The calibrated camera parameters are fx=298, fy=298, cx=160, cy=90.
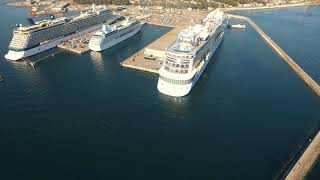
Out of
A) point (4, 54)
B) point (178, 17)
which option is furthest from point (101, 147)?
point (178, 17)

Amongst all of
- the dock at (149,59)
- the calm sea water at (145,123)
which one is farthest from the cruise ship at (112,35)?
the dock at (149,59)

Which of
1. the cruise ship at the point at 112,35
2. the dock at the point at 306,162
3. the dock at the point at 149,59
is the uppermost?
the cruise ship at the point at 112,35

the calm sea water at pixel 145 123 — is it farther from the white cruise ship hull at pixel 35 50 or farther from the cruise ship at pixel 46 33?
the cruise ship at pixel 46 33

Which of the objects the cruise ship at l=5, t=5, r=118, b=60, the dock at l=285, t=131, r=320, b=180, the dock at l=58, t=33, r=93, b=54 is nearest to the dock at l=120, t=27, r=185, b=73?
the dock at l=58, t=33, r=93, b=54

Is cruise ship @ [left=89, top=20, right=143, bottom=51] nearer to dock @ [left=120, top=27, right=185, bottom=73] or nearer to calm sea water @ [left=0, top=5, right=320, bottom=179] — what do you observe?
calm sea water @ [left=0, top=5, right=320, bottom=179]

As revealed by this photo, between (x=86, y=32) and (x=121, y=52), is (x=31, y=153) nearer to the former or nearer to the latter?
(x=121, y=52)
